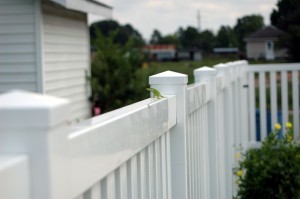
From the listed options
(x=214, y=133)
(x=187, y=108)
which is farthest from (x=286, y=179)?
(x=187, y=108)

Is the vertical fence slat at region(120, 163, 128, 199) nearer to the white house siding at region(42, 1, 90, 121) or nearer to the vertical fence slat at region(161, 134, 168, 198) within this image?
the vertical fence slat at region(161, 134, 168, 198)

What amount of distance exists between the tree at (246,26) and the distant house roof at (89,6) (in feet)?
11.9

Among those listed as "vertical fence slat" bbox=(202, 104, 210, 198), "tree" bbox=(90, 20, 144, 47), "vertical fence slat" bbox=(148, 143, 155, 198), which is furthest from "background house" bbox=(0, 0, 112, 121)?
"vertical fence slat" bbox=(148, 143, 155, 198)

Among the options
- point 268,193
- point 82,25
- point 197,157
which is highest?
point 82,25

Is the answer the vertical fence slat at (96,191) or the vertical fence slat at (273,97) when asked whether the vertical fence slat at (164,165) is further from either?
the vertical fence slat at (273,97)

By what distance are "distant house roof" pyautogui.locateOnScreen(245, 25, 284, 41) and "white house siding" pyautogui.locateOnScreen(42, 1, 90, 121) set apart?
5.60 metres

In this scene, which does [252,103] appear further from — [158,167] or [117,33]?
[158,167]

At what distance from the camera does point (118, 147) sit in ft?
4.89

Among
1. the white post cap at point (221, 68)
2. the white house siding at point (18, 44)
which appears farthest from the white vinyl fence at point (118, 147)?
the white house siding at point (18, 44)

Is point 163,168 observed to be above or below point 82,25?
below

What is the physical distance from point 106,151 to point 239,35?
12.4 meters

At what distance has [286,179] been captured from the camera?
5.00m

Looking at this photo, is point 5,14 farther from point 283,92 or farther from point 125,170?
point 125,170

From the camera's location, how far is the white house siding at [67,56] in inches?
323
